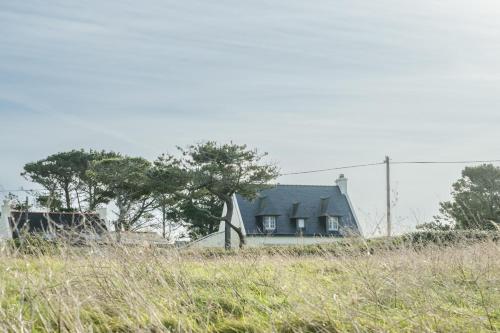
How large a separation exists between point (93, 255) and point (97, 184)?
33053mm

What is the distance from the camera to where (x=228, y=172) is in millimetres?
35625

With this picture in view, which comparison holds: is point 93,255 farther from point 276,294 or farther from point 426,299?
point 426,299

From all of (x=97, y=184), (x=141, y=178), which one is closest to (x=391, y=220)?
(x=141, y=178)

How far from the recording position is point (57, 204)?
128ft

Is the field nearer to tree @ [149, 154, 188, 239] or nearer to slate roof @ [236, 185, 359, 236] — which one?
tree @ [149, 154, 188, 239]

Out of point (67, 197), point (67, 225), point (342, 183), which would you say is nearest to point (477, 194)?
point (342, 183)

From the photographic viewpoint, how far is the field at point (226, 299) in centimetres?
502

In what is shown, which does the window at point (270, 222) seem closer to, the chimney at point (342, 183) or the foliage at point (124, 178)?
the chimney at point (342, 183)

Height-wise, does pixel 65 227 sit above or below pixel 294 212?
below

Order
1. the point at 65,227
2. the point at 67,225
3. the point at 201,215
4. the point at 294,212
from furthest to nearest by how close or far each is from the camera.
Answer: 1. the point at 201,215
2. the point at 294,212
3. the point at 65,227
4. the point at 67,225

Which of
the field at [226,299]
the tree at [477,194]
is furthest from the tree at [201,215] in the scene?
the field at [226,299]

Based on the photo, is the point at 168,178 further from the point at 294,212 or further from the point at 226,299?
the point at 226,299

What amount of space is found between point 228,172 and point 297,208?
377 inches

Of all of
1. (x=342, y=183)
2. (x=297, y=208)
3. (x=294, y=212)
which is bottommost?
(x=294, y=212)
